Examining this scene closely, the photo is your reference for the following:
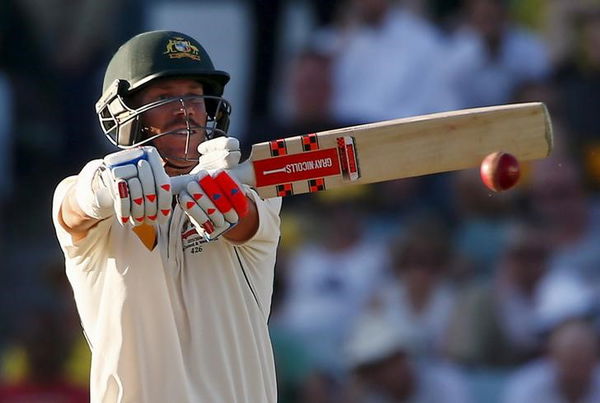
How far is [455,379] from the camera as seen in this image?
5.89 meters

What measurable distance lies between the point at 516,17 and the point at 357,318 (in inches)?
72.3

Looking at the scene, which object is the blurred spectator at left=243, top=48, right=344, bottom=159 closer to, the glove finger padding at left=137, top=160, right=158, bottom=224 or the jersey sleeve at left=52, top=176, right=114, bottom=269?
the jersey sleeve at left=52, top=176, right=114, bottom=269

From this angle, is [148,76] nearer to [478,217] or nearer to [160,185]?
[160,185]

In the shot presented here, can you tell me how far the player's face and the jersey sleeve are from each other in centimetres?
24

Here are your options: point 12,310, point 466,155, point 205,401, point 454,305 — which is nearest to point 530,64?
point 454,305

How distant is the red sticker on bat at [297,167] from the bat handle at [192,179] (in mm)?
17

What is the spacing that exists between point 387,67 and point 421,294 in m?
1.23

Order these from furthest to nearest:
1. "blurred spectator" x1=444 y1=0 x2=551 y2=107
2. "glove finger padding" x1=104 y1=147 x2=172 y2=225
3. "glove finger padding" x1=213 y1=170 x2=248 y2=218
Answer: "blurred spectator" x1=444 y1=0 x2=551 y2=107 < "glove finger padding" x1=213 y1=170 x2=248 y2=218 < "glove finger padding" x1=104 y1=147 x2=172 y2=225

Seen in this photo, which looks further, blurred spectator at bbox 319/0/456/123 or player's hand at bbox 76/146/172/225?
blurred spectator at bbox 319/0/456/123

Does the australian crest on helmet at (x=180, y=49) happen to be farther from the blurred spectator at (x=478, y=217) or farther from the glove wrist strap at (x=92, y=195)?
the blurred spectator at (x=478, y=217)

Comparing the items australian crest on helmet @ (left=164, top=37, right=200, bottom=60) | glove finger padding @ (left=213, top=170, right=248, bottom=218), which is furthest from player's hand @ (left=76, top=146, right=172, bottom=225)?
australian crest on helmet @ (left=164, top=37, right=200, bottom=60)

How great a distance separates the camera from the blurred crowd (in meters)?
5.92

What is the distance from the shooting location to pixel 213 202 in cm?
287

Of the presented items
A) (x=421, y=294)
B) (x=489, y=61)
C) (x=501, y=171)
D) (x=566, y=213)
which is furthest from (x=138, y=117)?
(x=489, y=61)
